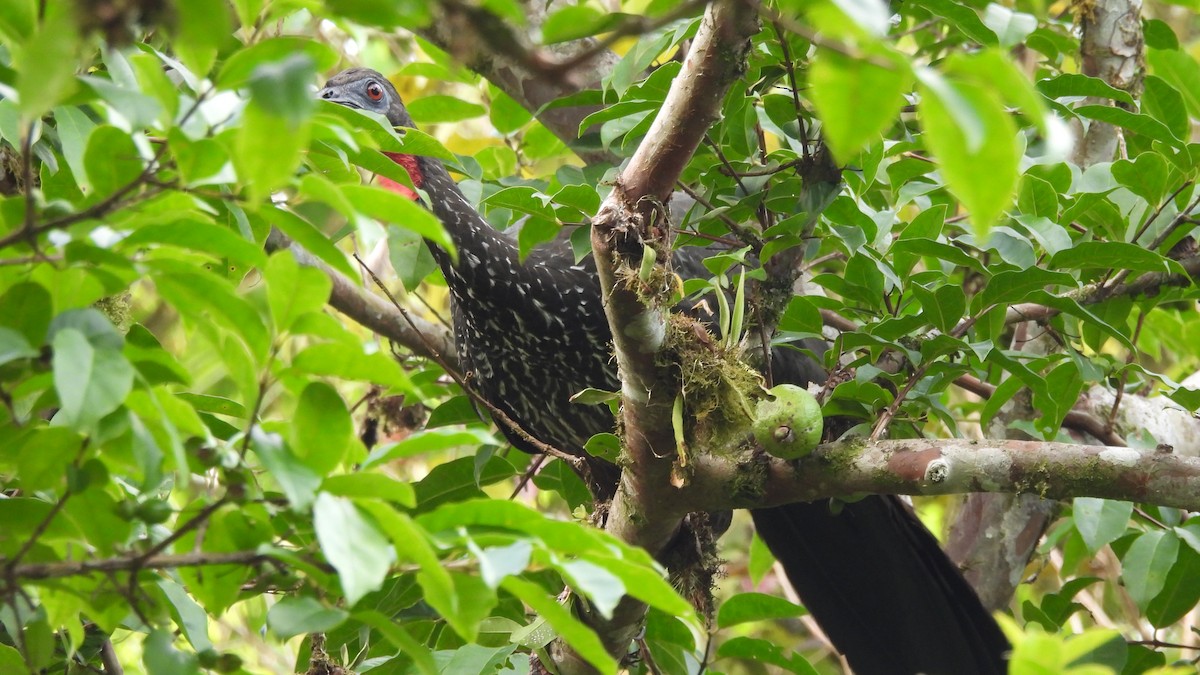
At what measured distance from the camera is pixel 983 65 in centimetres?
82

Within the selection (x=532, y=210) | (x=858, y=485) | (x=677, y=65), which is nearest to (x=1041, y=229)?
(x=858, y=485)

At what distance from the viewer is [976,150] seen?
79 centimetres

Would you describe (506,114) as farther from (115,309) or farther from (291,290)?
(291,290)

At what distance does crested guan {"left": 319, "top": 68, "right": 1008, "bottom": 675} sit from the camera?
2.74 m

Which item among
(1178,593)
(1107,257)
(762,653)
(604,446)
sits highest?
(1107,257)

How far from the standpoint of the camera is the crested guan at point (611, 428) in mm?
2742

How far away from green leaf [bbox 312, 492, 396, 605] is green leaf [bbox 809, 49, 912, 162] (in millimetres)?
522

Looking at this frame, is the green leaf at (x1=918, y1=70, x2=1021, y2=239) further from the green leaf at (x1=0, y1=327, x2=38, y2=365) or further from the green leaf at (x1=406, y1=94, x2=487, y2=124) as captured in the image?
the green leaf at (x1=406, y1=94, x2=487, y2=124)

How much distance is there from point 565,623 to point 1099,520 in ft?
4.82

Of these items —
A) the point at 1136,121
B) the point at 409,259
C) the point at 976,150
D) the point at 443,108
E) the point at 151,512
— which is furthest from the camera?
the point at 443,108

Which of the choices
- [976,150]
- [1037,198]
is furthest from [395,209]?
[1037,198]

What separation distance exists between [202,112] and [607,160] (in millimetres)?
2237

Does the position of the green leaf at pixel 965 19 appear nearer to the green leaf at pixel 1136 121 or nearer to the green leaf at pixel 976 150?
the green leaf at pixel 1136 121

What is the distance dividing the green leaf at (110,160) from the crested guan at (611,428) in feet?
5.75
